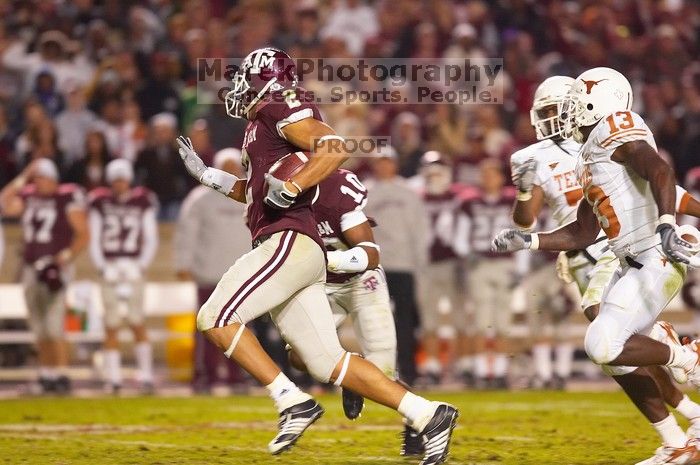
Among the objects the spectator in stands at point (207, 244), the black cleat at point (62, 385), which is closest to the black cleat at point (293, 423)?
the spectator in stands at point (207, 244)

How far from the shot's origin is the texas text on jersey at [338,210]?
675 centimetres

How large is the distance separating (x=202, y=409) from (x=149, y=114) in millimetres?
4711

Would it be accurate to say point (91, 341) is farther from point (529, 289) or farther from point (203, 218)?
point (529, 289)

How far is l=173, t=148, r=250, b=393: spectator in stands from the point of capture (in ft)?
35.4

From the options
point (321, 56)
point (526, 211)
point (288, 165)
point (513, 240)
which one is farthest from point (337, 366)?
point (321, 56)

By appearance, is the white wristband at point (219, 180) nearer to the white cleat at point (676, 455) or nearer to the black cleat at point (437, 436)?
the black cleat at point (437, 436)

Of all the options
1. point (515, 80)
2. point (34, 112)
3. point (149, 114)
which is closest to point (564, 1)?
point (515, 80)

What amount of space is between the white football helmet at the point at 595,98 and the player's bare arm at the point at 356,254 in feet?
3.70

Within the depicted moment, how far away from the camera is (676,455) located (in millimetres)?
5824

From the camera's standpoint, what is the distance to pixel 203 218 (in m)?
10.9

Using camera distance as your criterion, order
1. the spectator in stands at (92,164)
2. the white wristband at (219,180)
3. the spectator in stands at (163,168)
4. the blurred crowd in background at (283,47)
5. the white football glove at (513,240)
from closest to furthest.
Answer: the white football glove at (513,240), the white wristband at (219,180), the spectator in stands at (92,164), the spectator in stands at (163,168), the blurred crowd in background at (283,47)

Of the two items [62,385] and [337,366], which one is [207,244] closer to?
[62,385]

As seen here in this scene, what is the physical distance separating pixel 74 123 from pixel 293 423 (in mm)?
7907

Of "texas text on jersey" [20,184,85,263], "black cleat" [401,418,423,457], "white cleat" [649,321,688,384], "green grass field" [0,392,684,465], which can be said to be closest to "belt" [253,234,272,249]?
"green grass field" [0,392,684,465]
